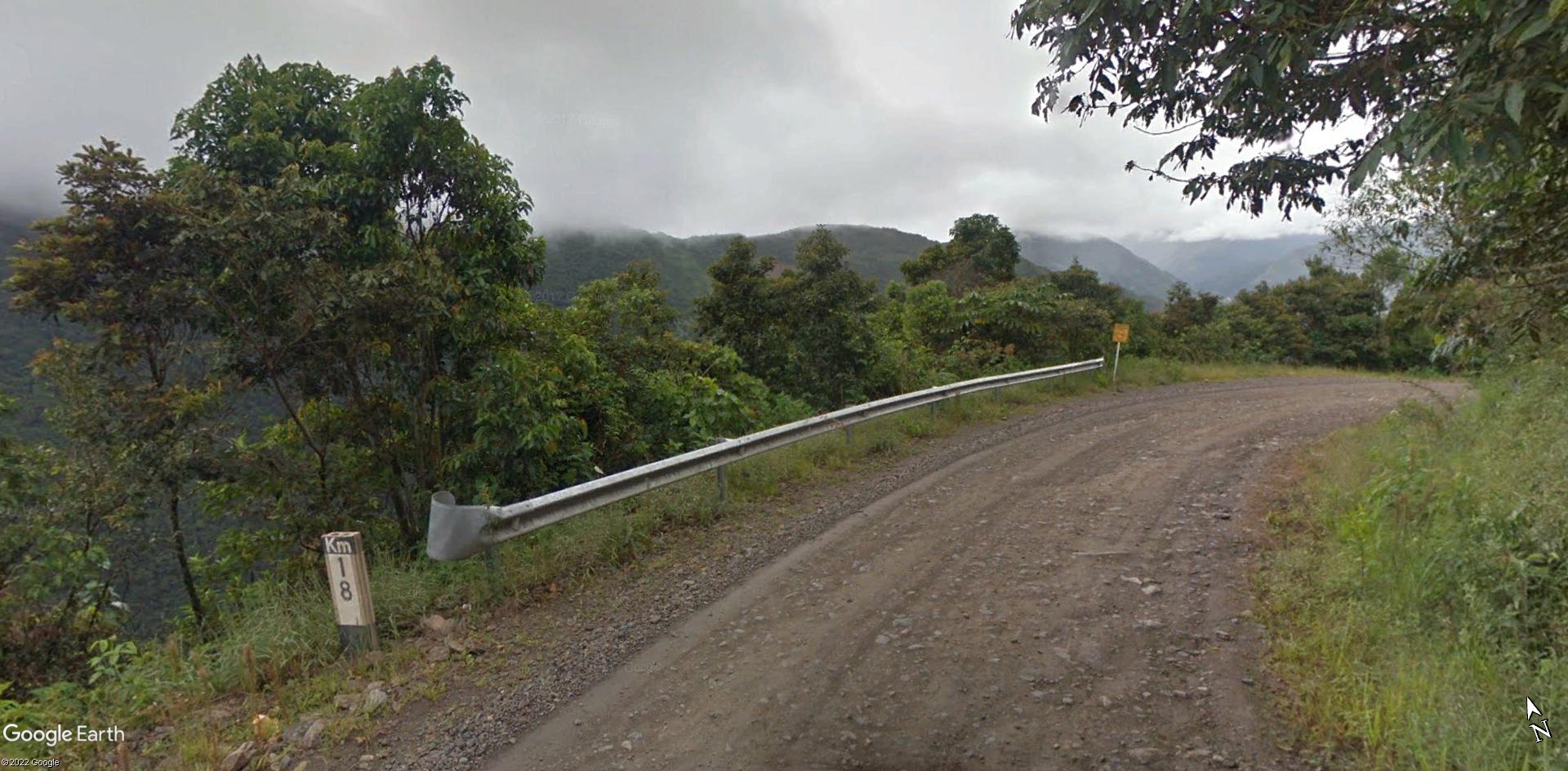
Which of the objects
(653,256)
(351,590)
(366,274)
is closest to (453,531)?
(351,590)

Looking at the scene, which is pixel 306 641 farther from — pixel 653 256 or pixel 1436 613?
pixel 653 256

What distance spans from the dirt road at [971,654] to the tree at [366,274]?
139 inches

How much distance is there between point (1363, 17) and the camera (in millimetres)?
3184

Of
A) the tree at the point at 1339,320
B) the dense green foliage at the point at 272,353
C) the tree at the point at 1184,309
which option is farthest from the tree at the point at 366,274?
the tree at the point at 1339,320

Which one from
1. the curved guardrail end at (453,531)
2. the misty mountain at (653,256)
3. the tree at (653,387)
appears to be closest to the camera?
the curved guardrail end at (453,531)

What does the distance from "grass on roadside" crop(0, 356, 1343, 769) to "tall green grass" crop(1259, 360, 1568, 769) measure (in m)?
4.65

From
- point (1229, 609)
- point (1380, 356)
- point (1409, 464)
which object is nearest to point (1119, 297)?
point (1380, 356)

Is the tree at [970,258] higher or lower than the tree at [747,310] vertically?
higher

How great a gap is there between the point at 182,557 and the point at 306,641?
3100 mm

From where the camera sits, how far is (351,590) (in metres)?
4.60

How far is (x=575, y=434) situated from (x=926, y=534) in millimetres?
3967

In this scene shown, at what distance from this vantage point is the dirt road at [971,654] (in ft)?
11.0

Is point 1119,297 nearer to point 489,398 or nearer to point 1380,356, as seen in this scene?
point 1380,356

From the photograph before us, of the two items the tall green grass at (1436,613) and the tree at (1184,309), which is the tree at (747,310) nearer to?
the tall green grass at (1436,613)
